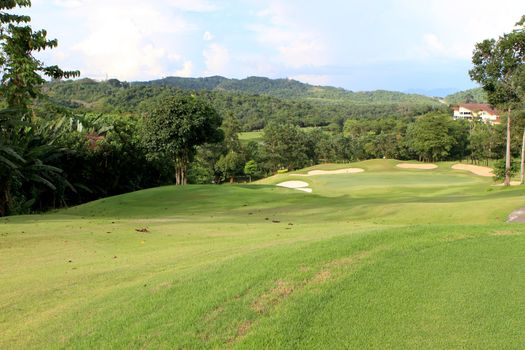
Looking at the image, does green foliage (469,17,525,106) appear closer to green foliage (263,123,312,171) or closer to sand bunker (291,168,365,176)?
Answer: sand bunker (291,168,365,176)

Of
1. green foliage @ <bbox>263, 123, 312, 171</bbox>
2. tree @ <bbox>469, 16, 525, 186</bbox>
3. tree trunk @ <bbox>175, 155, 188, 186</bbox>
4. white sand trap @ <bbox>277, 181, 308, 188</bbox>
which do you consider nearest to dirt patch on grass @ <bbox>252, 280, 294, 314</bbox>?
tree @ <bbox>469, 16, 525, 186</bbox>

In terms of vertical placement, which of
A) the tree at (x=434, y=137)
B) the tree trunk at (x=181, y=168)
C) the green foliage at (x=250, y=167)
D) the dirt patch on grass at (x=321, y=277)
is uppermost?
the tree at (x=434, y=137)

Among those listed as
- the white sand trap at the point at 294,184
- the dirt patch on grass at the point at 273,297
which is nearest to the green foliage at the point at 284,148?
the white sand trap at the point at 294,184

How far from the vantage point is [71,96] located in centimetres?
11800

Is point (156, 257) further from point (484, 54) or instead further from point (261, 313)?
point (484, 54)

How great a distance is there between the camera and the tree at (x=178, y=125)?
1500 inches

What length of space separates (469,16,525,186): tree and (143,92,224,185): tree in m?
20.2

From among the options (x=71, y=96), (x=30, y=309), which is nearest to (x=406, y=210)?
(x=30, y=309)

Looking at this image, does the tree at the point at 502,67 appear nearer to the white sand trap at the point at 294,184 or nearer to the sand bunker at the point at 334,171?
the white sand trap at the point at 294,184

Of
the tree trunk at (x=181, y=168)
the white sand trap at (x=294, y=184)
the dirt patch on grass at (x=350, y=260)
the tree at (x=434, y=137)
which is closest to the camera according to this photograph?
the dirt patch on grass at (x=350, y=260)

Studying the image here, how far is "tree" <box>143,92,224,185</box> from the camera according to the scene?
3809 cm

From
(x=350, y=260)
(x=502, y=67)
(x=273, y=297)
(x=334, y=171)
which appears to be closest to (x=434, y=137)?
(x=334, y=171)

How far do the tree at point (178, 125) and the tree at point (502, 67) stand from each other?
2024cm

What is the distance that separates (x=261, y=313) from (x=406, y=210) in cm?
1348
